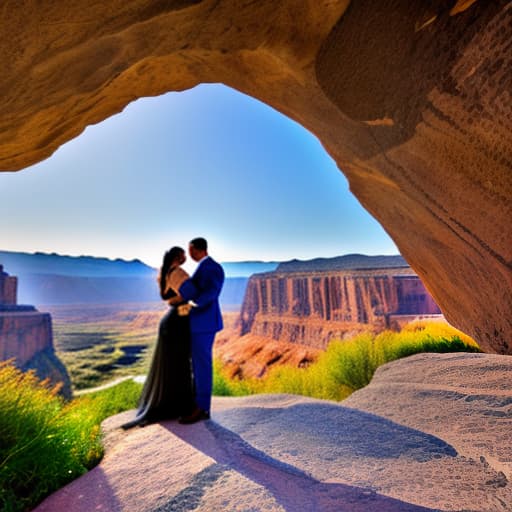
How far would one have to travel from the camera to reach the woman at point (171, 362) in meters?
3.62

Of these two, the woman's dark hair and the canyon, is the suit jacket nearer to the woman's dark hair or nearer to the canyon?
the woman's dark hair

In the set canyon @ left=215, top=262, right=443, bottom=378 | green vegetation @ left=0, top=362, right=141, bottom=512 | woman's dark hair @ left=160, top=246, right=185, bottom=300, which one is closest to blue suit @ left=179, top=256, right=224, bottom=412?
woman's dark hair @ left=160, top=246, right=185, bottom=300

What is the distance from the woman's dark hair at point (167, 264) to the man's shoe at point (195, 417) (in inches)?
50.9

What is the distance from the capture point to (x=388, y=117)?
1.80 meters

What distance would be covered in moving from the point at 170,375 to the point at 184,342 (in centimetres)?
40

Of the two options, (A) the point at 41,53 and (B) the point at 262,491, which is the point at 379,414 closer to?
(B) the point at 262,491

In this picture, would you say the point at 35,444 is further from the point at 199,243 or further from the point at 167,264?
the point at 199,243

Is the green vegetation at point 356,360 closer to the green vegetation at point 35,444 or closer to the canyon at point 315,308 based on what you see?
the green vegetation at point 35,444

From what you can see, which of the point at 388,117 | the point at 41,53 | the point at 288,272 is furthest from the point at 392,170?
the point at 288,272

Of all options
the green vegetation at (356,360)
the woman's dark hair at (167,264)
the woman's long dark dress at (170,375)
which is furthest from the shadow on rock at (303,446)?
the green vegetation at (356,360)

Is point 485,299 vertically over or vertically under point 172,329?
over

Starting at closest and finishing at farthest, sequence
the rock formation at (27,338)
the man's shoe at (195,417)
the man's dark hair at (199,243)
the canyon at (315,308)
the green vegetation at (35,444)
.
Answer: the green vegetation at (35,444) < the man's shoe at (195,417) < the man's dark hair at (199,243) < the rock formation at (27,338) < the canyon at (315,308)

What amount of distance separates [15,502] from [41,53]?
8.42 feet

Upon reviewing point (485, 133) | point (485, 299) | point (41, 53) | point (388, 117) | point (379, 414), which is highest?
point (41, 53)
